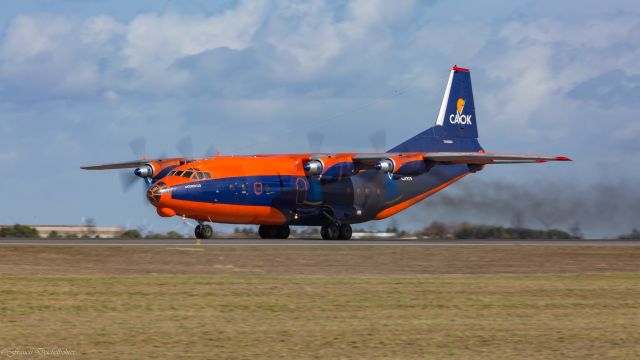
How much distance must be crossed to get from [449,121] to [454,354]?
43870 mm

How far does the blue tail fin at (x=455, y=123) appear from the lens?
5741 centimetres

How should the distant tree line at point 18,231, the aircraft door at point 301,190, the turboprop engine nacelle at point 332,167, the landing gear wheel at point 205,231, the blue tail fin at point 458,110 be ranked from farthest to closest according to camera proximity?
the distant tree line at point 18,231, the blue tail fin at point 458,110, the turboprop engine nacelle at point 332,167, the aircraft door at point 301,190, the landing gear wheel at point 205,231

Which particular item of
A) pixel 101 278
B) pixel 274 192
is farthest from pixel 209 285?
pixel 274 192

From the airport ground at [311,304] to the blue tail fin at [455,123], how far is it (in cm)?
2190

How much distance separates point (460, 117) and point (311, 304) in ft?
128

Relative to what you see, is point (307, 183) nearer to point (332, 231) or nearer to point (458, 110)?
point (332, 231)

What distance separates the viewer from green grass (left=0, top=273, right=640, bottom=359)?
628 inches

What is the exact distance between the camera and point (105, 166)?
55844mm

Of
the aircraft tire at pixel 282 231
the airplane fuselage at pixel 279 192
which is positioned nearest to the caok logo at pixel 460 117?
the airplane fuselage at pixel 279 192

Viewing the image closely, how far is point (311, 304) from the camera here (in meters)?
21.6

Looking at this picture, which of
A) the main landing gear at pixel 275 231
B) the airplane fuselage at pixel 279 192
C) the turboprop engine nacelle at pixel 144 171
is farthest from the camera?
the main landing gear at pixel 275 231

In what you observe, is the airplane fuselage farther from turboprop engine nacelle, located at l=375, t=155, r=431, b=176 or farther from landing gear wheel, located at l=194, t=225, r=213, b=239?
turboprop engine nacelle, located at l=375, t=155, r=431, b=176

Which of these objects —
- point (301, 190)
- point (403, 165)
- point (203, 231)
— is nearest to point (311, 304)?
point (203, 231)

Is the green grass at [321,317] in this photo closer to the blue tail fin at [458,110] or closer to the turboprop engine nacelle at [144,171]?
the turboprop engine nacelle at [144,171]
